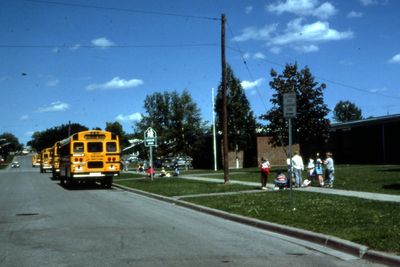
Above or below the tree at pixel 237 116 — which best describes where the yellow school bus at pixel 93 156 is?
below

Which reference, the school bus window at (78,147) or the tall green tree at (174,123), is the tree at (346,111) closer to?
the tall green tree at (174,123)

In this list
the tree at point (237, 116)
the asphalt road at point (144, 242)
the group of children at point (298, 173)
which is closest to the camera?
the asphalt road at point (144, 242)

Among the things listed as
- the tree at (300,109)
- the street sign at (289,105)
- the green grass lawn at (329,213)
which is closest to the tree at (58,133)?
the tree at (300,109)

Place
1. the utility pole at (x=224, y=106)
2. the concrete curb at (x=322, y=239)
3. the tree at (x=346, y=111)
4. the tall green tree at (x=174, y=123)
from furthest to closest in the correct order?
1. the tree at (x=346, y=111)
2. the tall green tree at (x=174, y=123)
3. the utility pole at (x=224, y=106)
4. the concrete curb at (x=322, y=239)

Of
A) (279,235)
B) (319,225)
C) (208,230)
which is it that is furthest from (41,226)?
(319,225)

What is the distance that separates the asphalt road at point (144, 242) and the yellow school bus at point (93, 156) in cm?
1162

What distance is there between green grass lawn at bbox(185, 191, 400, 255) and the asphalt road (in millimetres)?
702

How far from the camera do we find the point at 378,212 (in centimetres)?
1218

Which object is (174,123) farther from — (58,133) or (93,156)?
(58,133)

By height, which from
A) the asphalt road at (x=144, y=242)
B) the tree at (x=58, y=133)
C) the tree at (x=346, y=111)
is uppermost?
the tree at (x=346, y=111)

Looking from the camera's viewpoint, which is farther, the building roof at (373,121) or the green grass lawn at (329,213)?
the building roof at (373,121)

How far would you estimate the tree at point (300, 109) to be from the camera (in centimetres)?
3192

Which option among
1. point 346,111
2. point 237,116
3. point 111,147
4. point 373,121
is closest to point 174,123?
point 237,116

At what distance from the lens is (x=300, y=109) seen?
105ft
